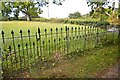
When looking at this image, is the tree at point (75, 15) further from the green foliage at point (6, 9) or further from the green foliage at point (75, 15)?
the green foliage at point (6, 9)

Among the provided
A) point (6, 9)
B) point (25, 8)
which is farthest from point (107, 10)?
point (6, 9)

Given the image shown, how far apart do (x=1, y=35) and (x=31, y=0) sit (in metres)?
0.34

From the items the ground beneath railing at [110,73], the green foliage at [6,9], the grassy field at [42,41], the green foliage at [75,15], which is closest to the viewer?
the green foliage at [6,9]

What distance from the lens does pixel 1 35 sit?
138 centimetres

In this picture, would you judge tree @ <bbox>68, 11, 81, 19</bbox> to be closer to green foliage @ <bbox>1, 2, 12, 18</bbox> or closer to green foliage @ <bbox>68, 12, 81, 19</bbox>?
green foliage @ <bbox>68, 12, 81, 19</bbox>

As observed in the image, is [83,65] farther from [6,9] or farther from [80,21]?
[6,9]

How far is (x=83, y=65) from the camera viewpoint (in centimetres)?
191

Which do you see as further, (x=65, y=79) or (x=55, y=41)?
(x=55, y=41)

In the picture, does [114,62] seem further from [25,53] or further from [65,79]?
[25,53]

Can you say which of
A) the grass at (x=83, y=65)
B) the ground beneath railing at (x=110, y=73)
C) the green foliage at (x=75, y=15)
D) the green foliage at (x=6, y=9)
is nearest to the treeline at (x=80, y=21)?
the green foliage at (x=75, y=15)

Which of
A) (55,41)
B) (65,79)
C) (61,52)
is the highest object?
(55,41)

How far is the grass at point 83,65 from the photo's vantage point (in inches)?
67.9

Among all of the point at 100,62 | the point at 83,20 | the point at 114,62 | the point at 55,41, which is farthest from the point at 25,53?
the point at 114,62

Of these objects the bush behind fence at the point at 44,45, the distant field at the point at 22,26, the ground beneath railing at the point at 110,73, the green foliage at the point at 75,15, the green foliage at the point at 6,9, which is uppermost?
the green foliage at the point at 6,9
